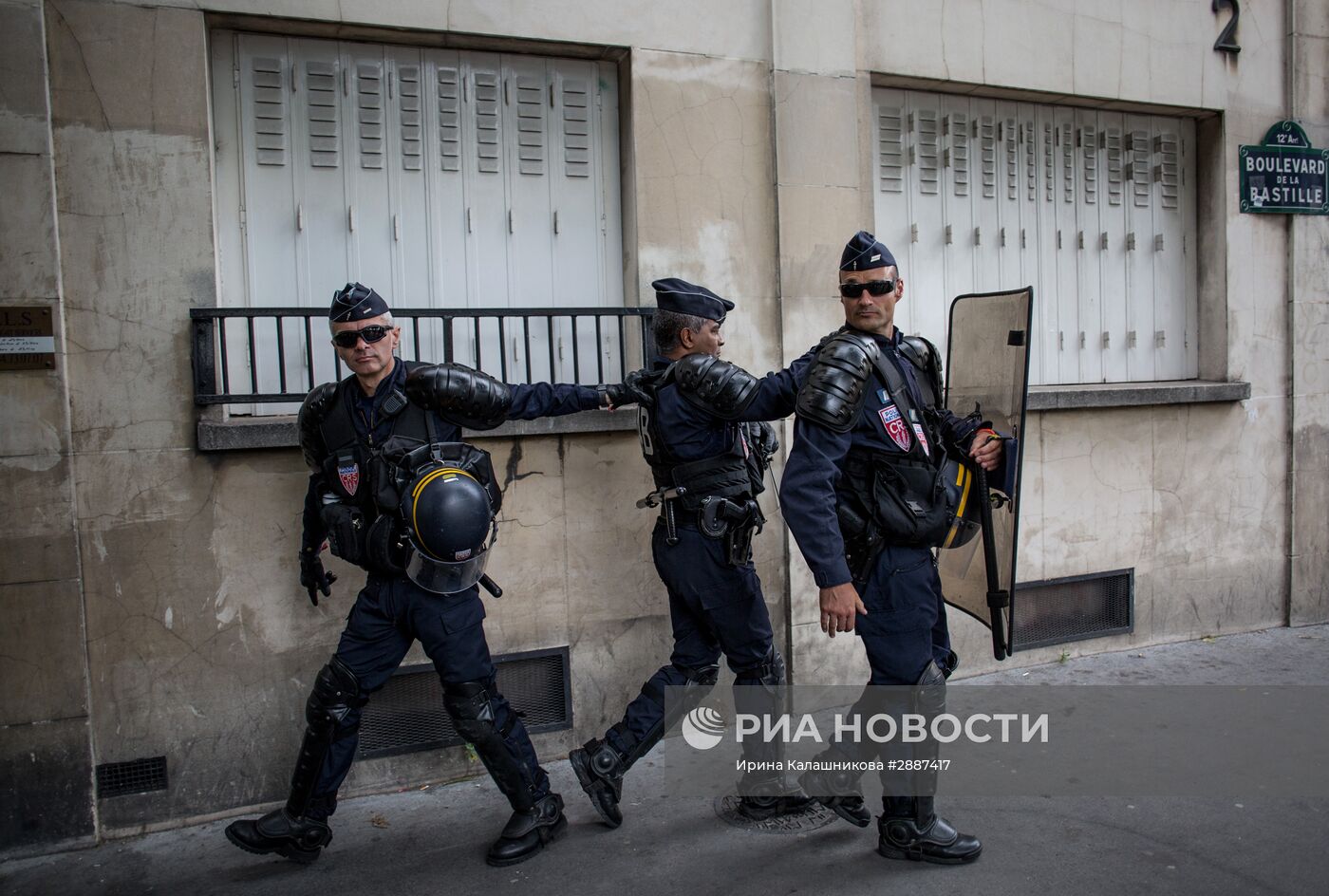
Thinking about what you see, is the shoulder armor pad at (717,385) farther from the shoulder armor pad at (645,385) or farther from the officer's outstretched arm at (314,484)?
the officer's outstretched arm at (314,484)

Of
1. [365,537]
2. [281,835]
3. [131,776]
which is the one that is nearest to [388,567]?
[365,537]

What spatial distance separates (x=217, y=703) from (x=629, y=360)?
229 centimetres

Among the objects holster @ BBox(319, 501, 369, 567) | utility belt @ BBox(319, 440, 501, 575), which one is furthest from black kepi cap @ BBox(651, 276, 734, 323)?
holster @ BBox(319, 501, 369, 567)

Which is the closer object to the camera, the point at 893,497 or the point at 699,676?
the point at 893,497

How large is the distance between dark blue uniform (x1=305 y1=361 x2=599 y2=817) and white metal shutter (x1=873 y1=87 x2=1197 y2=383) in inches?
115

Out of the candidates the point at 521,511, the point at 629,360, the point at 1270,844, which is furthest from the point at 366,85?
the point at 1270,844

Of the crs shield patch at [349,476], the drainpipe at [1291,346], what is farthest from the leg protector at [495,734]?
the drainpipe at [1291,346]

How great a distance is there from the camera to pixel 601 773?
12.5 feet

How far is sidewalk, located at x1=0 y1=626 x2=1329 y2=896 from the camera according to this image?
3.43 metres

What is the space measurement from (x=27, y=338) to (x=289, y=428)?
0.95m

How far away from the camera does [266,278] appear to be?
4.41 metres

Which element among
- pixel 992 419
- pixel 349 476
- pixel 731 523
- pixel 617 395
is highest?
pixel 617 395

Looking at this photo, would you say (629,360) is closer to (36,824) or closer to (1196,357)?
(36,824)

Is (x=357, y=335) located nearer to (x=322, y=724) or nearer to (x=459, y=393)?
(x=459, y=393)
